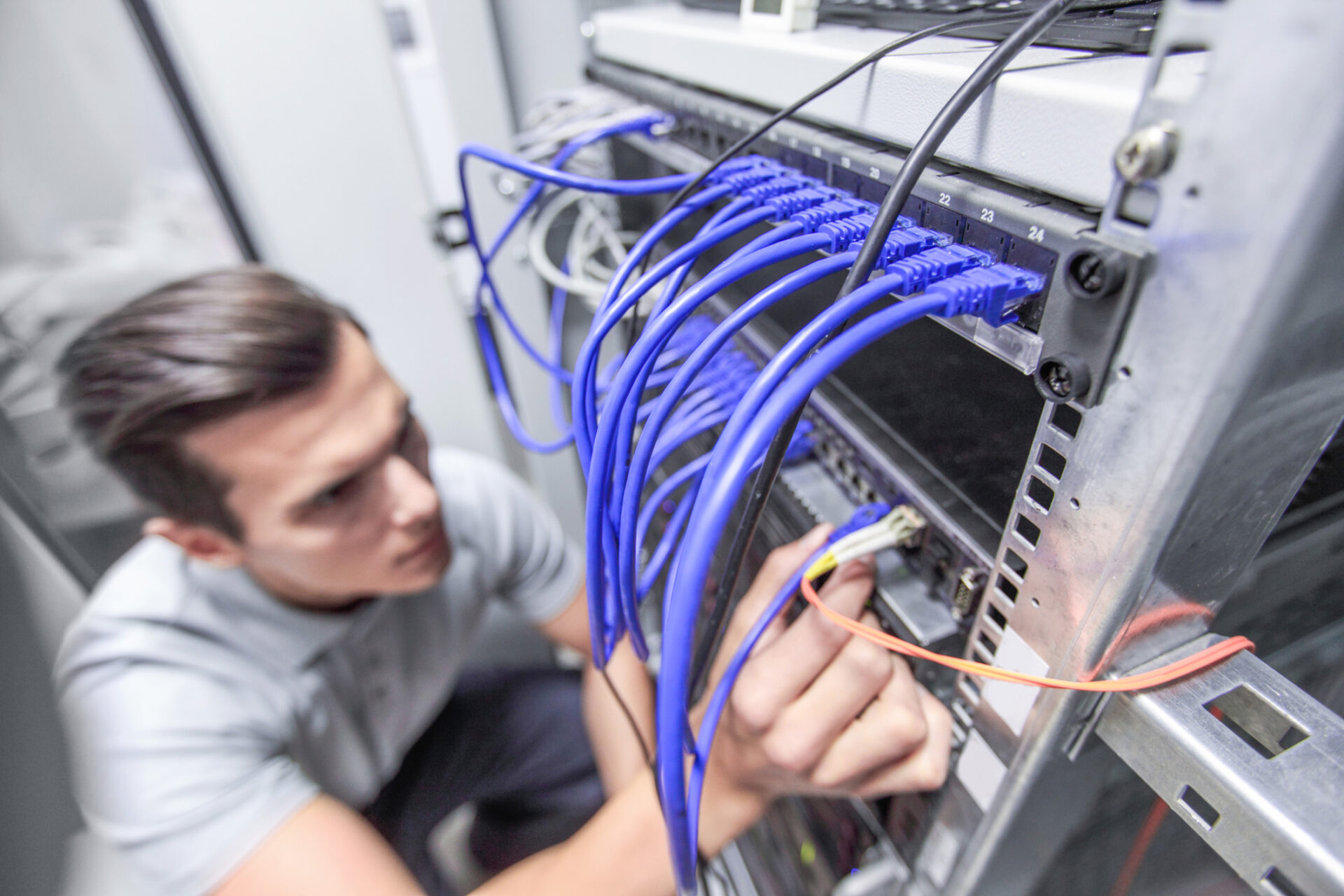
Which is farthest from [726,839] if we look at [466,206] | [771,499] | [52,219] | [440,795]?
[52,219]

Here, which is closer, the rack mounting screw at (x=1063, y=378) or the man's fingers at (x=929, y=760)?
the rack mounting screw at (x=1063, y=378)

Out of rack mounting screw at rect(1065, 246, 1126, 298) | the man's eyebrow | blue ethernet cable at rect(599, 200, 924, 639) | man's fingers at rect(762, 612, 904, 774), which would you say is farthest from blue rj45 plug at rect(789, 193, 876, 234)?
the man's eyebrow

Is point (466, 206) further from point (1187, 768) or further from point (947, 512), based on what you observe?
point (1187, 768)

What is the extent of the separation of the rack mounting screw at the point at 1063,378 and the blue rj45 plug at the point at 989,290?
0.02 meters

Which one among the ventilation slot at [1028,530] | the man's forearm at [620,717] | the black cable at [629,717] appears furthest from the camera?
the man's forearm at [620,717]

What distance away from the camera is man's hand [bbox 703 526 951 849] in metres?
0.34

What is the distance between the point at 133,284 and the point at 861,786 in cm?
192

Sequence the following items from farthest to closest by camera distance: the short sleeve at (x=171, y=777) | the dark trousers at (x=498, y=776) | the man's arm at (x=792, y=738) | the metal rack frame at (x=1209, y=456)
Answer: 1. the dark trousers at (x=498, y=776)
2. the short sleeve at (x=171, y=777)
3. the man's arm at (x=792, y=738)
4. the metal rack frame at (x=1209, y=456)

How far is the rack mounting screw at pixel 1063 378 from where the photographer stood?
20cm

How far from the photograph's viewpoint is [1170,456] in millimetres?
182

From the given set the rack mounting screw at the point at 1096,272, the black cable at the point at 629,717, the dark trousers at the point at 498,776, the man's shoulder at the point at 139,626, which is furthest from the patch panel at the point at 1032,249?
the dark trousers at the point at 498,776

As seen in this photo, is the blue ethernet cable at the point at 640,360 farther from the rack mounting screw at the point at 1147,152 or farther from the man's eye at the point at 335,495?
the man's eye at the point at 335,495

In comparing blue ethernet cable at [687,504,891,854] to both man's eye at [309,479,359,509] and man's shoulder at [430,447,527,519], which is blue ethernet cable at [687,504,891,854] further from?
man's shoulder at [430,447,527,519]

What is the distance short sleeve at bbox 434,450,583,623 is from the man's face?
0.17 metres
